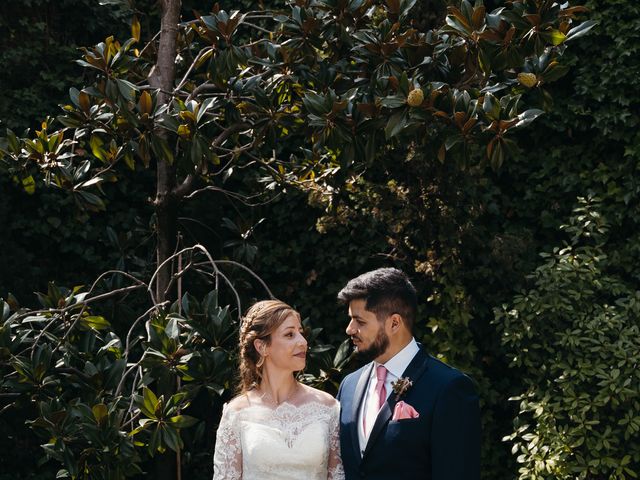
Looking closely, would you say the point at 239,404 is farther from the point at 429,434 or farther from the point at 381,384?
the point at 429,434

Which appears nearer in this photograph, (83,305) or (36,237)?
(83,305)

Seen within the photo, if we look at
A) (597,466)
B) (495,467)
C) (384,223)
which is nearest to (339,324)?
(384,223)

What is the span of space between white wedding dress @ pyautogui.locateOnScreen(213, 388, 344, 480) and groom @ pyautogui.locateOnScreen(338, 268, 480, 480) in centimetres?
19

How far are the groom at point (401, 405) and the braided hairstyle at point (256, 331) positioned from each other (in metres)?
0.33

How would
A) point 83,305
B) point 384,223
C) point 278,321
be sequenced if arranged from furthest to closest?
point 384,223, point 83,305, point 278,321

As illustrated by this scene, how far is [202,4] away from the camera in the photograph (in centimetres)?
652

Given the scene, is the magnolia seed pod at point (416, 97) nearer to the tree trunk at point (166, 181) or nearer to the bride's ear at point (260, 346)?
the bride's ear at point (260, 346)

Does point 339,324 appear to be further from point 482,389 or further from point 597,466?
point 597,466

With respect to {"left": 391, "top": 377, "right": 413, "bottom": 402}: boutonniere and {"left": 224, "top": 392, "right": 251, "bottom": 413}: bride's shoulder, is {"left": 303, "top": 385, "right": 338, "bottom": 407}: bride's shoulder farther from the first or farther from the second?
{"left": 391, "top": 377, "right": 413, "bottom": 402}: boutonniere

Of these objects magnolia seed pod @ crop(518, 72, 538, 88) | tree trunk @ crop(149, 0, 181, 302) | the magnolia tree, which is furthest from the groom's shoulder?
tree trunk @ crop(149, 0, 181, 302)

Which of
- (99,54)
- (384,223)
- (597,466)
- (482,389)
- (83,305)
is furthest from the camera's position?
(384,223)

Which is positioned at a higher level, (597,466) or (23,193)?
(23,193)

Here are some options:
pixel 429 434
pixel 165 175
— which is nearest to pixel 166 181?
pixel 165 175

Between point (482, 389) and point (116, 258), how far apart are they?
240 cm
